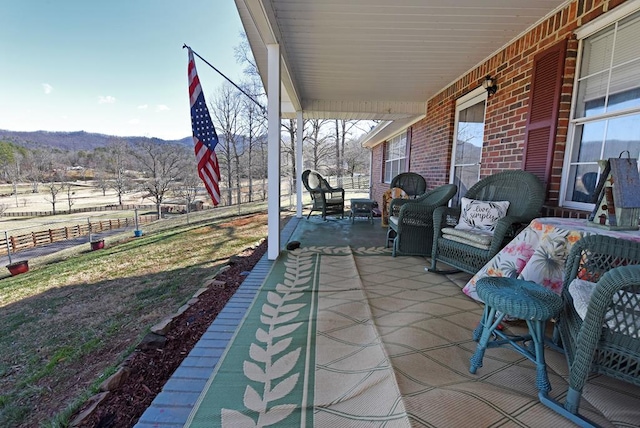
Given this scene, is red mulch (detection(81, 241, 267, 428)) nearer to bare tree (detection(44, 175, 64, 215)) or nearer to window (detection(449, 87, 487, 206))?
window (detection(449, 87, 487, 206))

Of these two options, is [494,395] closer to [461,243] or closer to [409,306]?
[409,306]

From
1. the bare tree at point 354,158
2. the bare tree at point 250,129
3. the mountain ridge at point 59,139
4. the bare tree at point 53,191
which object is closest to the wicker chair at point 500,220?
the bare tree at point 250,129

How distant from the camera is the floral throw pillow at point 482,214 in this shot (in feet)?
9.12

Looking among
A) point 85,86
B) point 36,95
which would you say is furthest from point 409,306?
point 85,86

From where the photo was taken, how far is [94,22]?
20625mm

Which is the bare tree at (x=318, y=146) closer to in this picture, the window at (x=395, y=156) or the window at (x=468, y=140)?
the window at (x=395, y=156)

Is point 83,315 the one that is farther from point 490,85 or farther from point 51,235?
point 51,235

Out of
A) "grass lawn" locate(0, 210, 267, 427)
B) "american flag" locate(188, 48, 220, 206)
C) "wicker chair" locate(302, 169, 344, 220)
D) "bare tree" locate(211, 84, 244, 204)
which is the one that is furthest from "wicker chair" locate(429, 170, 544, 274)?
"bare tree" locate(211, 84, 244, 204)

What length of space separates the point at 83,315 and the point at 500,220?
5119 millimetres

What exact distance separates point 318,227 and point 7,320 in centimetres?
500

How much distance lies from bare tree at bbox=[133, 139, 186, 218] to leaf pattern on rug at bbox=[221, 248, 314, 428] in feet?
66.3

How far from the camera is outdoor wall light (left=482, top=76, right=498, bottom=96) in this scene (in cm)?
359

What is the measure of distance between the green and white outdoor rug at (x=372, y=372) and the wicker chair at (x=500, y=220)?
0.37 metres

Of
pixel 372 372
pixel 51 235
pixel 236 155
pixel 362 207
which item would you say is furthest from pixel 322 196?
pixel 236 155
